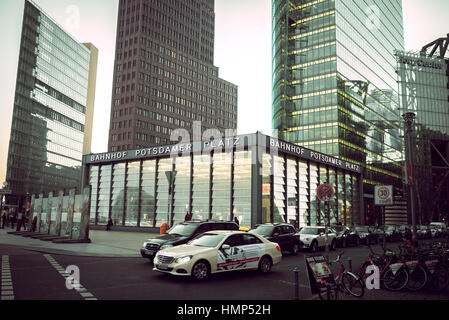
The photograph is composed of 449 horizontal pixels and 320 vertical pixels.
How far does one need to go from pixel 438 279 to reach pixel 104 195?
3848cm

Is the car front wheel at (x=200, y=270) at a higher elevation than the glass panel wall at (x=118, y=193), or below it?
below

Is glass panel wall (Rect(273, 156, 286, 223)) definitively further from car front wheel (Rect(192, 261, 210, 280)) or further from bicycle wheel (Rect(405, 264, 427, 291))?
bicycle wheel (Rect(405, 264, 427, 291))

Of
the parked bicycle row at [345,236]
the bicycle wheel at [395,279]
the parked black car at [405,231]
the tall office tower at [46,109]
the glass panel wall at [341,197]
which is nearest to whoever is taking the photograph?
the bicycle wheel at [395,279]

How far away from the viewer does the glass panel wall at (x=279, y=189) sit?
33.6m

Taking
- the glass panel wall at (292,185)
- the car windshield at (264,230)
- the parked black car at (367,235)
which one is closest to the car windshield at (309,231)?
the car windshield at (264,230)

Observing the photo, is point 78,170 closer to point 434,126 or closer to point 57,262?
point 434,126

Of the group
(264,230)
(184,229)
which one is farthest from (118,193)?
(184,229)

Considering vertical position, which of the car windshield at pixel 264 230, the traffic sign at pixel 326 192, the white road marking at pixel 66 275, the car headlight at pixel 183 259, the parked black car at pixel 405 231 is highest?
the traffic sign at pixel 326 192

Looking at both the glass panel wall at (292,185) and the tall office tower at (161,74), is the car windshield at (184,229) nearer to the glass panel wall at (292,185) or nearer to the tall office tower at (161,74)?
the glass panel wall at (292,185)

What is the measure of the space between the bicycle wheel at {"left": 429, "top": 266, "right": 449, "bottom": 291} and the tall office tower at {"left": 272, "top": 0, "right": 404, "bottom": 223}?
59.7 metres

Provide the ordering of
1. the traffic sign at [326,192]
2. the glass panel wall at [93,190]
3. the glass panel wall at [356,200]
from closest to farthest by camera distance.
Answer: the traffic sign at [326,192] → the glass panel wall at [93,190] → the glass panel wall at [356,200]

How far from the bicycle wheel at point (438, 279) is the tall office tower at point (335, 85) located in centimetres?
5968

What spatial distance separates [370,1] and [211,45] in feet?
212

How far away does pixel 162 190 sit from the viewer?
38.5 m
